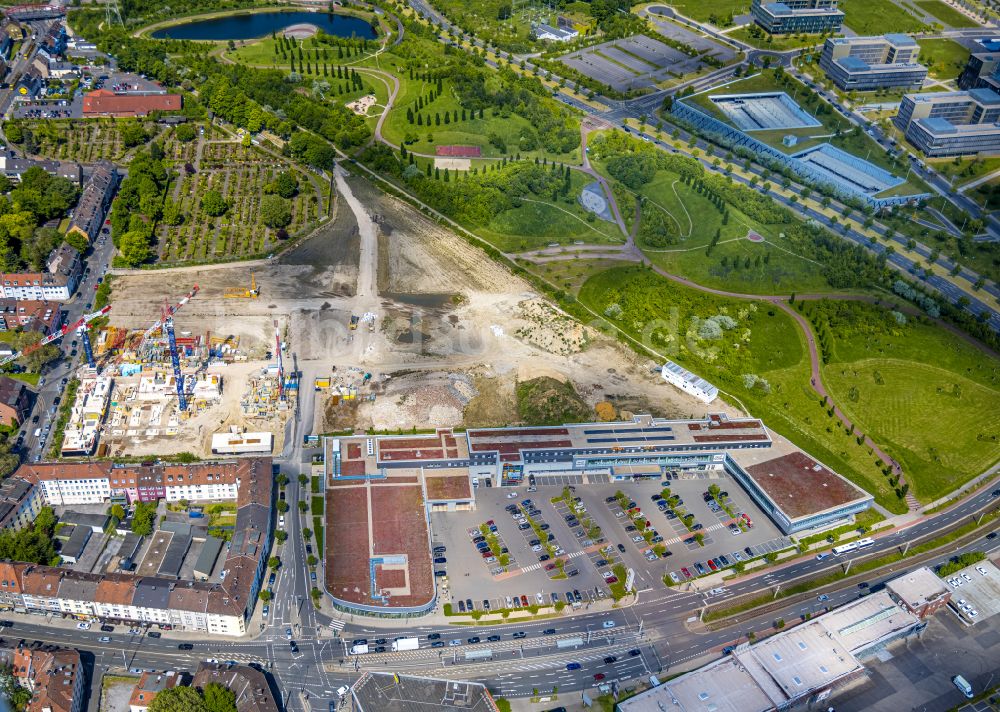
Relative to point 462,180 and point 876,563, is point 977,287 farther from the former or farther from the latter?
point 462,180

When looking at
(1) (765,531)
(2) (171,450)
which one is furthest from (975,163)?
(2) (171,450)

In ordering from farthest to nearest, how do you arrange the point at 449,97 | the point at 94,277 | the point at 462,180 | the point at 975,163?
the point at 449,97 < the point at 975,163 < the point at 462,180 < the point at 94,277

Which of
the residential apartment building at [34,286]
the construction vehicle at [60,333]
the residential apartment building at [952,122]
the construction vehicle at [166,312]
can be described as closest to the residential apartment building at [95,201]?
the residential apartment building at [34,286]

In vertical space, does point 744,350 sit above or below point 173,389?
above

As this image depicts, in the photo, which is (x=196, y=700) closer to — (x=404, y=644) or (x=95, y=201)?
(x=404, y=644)

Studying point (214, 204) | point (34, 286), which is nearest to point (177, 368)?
point (34, 286)
